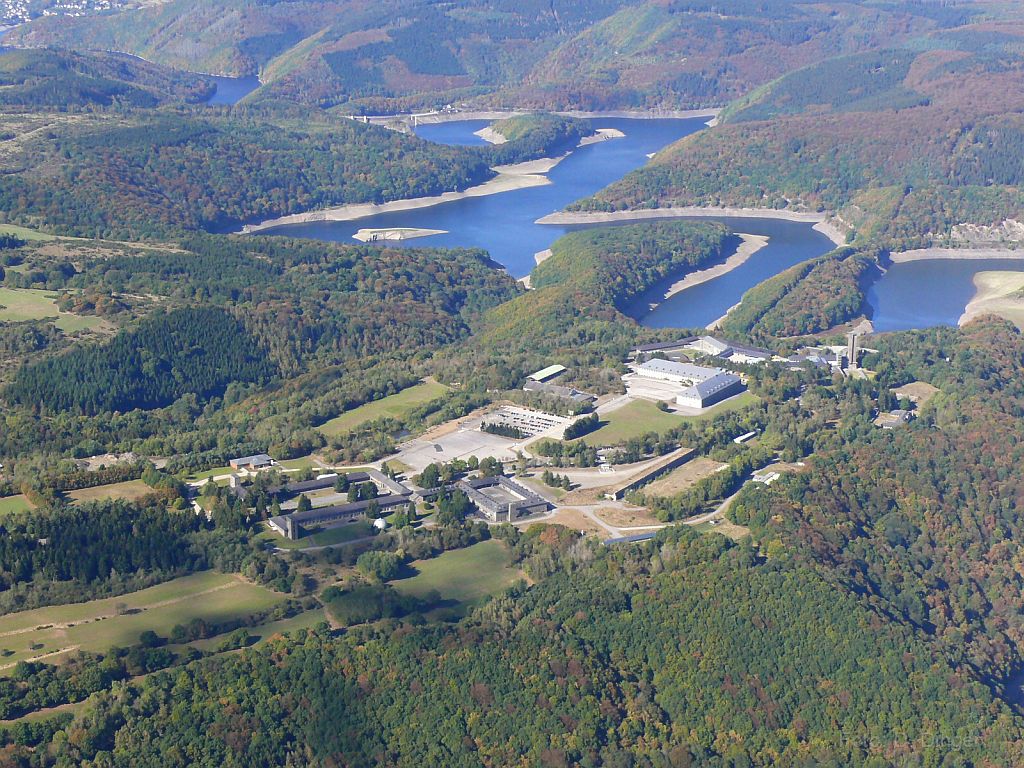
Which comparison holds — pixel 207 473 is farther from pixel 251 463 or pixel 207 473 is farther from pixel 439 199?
pixel 439 199

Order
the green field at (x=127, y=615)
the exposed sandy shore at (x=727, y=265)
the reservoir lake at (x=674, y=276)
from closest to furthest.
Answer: the green field at (x=127, y=615)
the reservoir lake at (x=674, y=276)
the exposed sandy shore at (x=727, y=265)

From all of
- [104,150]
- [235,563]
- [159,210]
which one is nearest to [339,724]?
[235,563]

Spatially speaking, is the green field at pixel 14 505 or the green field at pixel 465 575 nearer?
the green field at pixel 465 575

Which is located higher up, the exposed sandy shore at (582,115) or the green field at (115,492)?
the green field at (115,492)

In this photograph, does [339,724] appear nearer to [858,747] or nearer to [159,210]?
[858,747]

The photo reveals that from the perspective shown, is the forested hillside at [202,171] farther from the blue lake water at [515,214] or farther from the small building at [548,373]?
the small building at [548,373]

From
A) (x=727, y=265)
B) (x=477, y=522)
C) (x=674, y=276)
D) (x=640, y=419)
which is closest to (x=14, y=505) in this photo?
(x=477, y=522)

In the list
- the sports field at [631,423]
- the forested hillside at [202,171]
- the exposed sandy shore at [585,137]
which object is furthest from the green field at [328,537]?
the exposed sandy shore at [585,137]

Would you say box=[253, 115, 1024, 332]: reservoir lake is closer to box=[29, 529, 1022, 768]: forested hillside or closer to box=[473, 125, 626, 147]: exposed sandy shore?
box=[473, 125, 626, 147]: exposed sandy shore

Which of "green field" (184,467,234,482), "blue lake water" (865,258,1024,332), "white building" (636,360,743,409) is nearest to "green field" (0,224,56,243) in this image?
"white building" (636,360,743,409)
